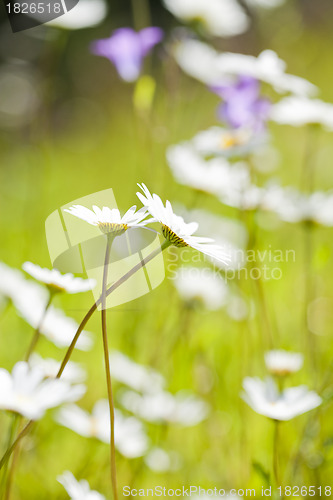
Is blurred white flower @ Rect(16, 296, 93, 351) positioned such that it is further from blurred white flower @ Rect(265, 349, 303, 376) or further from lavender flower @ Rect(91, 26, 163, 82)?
lavender flower @ Rect(91, 26, 163, 82)

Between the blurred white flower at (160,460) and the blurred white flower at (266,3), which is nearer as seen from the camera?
the blurred white flower at (160,460)

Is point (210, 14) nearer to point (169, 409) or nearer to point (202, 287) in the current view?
point (202, 287)

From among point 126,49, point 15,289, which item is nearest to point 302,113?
point 126,49

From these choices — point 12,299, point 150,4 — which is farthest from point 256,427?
point 150,4

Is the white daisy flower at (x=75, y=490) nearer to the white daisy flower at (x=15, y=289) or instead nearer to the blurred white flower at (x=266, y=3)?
the white daisy flower at (x=15, y=289)

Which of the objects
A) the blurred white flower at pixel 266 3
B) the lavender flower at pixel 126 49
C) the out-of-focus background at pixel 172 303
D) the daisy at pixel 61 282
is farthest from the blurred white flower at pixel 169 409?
the blurred white flower at pixel 266 3

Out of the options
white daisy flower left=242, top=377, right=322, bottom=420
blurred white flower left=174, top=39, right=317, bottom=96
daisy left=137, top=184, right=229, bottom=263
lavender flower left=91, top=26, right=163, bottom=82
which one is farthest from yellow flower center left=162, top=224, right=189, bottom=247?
lavender flower left=91, top=26, right=163, bottom=82

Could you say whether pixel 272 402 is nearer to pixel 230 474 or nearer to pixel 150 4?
pixel 230 474
